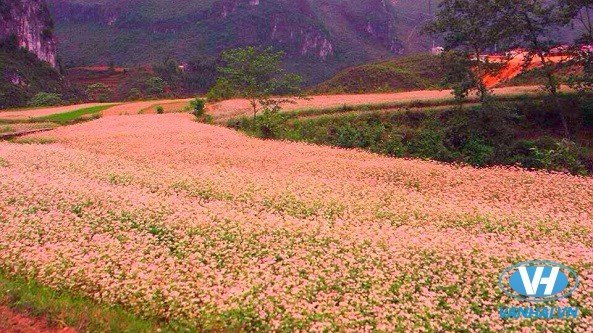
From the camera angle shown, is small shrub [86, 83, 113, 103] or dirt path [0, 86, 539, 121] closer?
dirt path [0, 86, 539, 121]

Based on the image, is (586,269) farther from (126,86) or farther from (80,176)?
(126,86)

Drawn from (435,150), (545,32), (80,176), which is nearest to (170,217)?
(80,176)

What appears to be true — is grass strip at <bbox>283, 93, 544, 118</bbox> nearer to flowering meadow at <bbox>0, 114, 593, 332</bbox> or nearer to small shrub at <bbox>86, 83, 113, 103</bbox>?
flowering meadow at <bbox>0, 114, 593, 332</bbox>

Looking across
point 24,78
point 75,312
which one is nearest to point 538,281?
point 75,312

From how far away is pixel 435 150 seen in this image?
29453 millimetres

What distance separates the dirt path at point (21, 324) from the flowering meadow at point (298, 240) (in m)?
1.00

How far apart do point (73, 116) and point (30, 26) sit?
396ft

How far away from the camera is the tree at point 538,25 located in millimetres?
30156

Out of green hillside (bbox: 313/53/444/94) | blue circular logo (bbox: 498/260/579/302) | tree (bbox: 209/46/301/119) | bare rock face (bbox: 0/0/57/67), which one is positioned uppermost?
bare rock face (bbox: 0/0/57/67)

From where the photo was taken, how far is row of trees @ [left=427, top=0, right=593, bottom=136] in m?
30.2

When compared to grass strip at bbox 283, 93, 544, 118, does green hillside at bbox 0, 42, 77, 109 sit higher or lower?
higher

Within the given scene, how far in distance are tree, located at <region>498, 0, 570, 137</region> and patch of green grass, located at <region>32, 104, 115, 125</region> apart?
38314mm

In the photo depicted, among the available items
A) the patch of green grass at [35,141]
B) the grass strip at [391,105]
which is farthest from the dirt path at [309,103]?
the patch of green grass at [35,141]

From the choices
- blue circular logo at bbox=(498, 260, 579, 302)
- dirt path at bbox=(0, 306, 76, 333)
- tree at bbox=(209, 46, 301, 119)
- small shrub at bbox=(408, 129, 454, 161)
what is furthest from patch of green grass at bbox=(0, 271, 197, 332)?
tree at bbox=(209, 46, 301, 119)
